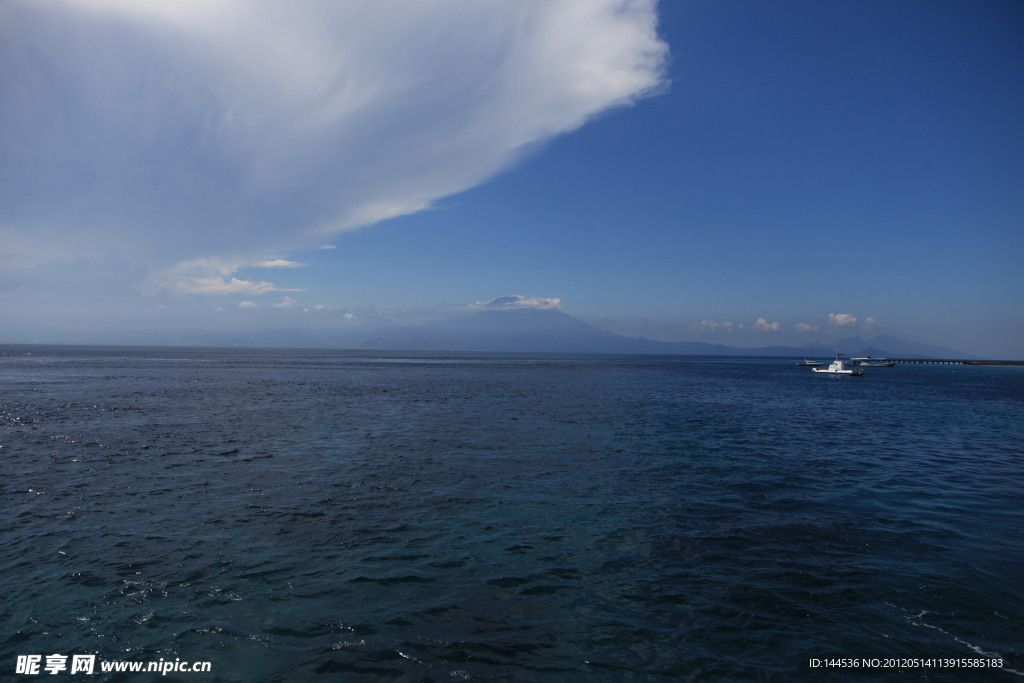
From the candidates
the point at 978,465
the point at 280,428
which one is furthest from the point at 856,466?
the point at 280,428

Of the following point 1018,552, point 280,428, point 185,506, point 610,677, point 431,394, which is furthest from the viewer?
point 431,394

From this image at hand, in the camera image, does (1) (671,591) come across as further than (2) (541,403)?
No

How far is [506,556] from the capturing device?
45.4 feet

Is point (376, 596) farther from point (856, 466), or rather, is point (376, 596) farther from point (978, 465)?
point (978, 465)

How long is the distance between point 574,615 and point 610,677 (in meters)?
2.03

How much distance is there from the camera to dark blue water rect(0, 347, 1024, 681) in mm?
9586

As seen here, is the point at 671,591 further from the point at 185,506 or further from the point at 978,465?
the point at 978,465

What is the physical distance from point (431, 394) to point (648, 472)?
4167cm

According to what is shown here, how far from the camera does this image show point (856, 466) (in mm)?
25922

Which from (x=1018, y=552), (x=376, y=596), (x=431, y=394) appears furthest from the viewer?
(x=431, y=394)

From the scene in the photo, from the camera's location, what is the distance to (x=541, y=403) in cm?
5309

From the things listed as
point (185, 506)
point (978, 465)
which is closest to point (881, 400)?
point (978, 465)

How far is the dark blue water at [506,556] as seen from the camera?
377 inches

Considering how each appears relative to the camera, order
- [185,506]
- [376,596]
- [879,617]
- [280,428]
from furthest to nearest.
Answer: [280,428], [185,506], [376,596], [879,617]
